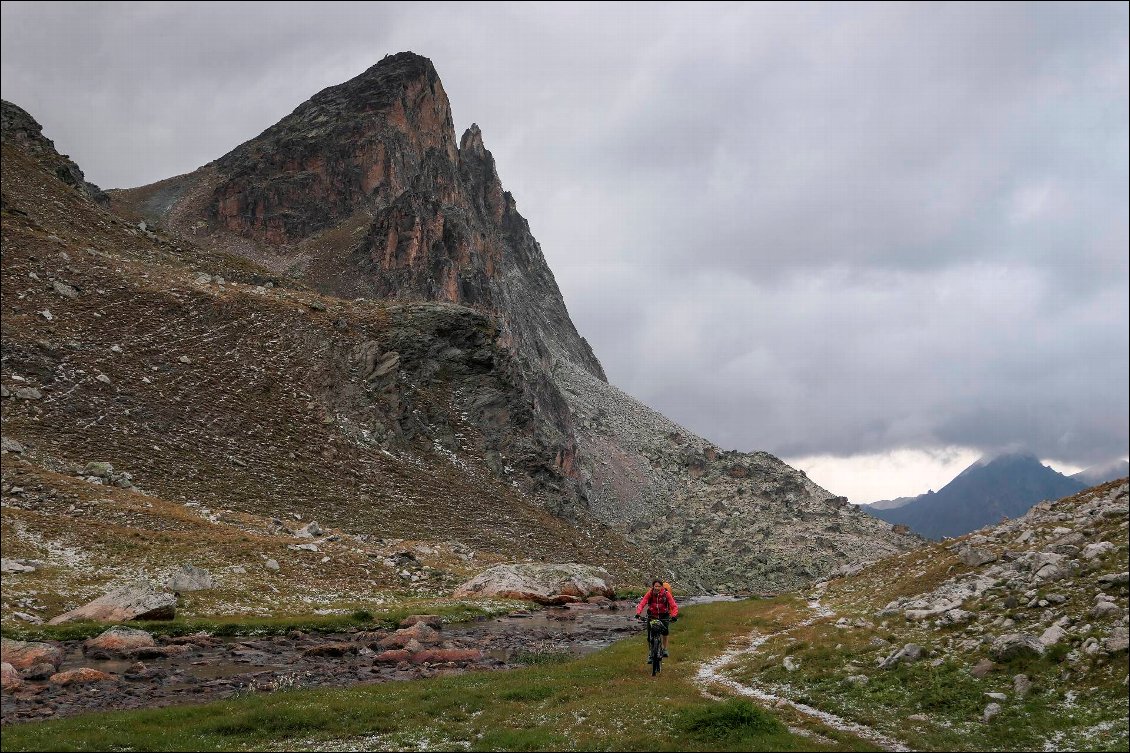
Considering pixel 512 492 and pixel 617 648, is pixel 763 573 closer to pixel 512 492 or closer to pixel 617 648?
pixel 512 492

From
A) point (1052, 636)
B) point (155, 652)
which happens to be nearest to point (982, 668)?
point (1052, 636)

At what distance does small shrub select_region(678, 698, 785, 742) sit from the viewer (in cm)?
1584

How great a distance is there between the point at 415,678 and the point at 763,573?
11222 centimetres

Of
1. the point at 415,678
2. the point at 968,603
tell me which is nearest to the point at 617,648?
the point at 415,678

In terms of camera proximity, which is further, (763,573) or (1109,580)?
(763,573)

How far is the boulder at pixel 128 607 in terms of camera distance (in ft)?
101

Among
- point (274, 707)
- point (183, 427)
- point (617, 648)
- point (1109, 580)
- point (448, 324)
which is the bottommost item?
point (617, 648)

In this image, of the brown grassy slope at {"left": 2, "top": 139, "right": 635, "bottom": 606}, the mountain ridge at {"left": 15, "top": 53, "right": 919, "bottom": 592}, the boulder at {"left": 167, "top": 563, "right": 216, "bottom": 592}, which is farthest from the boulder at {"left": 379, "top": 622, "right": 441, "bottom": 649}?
the mountain ridge at {"left": 15, "top": 53, "right": 919, "bottom": 592}

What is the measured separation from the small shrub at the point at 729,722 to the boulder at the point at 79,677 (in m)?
20.1

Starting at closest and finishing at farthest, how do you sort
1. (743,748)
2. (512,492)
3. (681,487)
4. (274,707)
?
(743,748) < (274,707) < (512,492) < (681,487)

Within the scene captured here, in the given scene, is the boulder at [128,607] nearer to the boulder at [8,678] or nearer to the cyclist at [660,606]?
the boulder at [8,678]

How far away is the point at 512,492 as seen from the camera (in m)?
86.3

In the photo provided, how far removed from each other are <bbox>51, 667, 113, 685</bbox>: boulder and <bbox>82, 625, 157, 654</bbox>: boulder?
3350 mm

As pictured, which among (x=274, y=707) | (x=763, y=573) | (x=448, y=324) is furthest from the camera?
(x=763, y=573)
